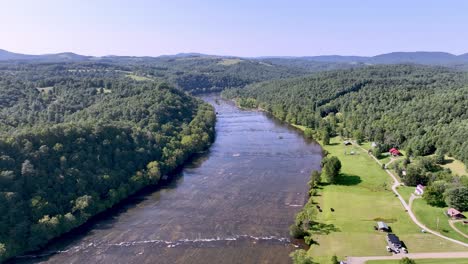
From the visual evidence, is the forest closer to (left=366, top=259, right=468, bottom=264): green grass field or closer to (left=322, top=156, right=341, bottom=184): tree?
(left=322, top=156, right=341, bottom=184): tree

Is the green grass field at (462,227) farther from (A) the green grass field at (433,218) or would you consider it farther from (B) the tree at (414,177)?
(B) the tree at (414,177)

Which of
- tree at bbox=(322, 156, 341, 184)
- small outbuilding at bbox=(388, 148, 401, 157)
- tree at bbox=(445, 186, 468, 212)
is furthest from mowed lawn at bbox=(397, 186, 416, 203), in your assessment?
small outbuilding at bbox=(388, 148, 401, 157)

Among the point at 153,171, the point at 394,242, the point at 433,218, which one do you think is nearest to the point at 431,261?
the point at 394,242

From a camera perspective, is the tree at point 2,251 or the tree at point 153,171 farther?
the tree at point 153,171

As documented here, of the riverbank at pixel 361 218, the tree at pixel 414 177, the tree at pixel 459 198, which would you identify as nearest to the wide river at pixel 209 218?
the riverbank at pixel 361 218

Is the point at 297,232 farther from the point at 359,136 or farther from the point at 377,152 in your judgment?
the point at 359,136
